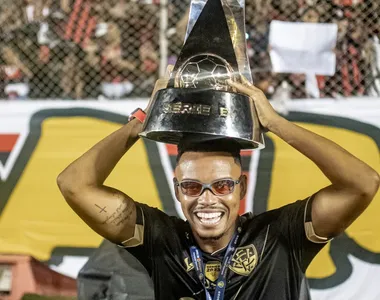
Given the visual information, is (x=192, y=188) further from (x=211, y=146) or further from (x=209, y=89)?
(x=209, y=89)

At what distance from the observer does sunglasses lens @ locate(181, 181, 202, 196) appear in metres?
2.70

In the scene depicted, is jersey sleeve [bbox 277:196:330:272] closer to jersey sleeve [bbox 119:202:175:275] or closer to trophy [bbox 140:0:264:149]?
trophy [bbox 140:0:264:149]

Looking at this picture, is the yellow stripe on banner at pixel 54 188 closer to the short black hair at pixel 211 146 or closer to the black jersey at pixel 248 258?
the black jersey at pixel 248 258

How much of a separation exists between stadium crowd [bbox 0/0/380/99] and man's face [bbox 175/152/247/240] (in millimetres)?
2992

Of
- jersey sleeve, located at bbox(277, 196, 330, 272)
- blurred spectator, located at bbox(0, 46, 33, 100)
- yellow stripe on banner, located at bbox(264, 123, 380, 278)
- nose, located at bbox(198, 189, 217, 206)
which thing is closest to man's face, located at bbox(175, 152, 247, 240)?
nose, located at bbox(198, 189, 217, 206)

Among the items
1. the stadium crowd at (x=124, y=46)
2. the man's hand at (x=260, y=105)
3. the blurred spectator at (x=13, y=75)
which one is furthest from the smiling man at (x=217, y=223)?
the blurred spectator at (x=13, y=75)

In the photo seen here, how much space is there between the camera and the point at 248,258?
2.71 meters

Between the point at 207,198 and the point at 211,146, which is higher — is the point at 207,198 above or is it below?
below

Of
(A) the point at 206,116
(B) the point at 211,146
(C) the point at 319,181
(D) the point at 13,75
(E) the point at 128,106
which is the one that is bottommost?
(C) the point at 319,181

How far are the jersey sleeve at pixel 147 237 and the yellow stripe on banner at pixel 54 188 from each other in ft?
9.18

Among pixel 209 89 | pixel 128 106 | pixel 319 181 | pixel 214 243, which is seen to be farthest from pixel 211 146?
pixel 128 106

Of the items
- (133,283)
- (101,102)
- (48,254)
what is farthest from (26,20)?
(133,283)

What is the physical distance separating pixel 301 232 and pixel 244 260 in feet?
0.82

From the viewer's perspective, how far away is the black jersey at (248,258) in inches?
105
